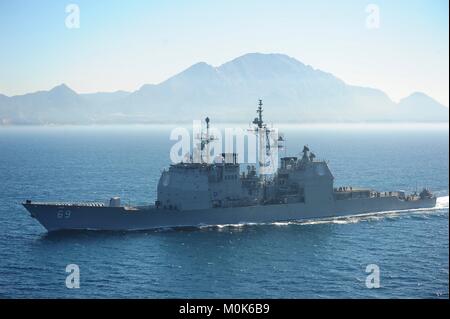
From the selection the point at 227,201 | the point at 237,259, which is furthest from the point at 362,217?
the point at 237,259

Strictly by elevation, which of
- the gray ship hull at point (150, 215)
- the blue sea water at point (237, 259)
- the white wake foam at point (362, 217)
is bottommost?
the blue sea water at point (237, 259)

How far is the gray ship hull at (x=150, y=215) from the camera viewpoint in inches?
1580

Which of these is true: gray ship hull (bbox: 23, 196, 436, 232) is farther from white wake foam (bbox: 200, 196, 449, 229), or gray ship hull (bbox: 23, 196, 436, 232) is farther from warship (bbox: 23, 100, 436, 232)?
white wake foam (bbox: 200, 196, 449, 229)

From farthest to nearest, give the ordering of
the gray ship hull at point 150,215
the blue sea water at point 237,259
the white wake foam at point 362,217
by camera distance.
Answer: the white wake foam at point 362,217 → the gray ship hull at point 150,215 → the blue sea water at point 237,259

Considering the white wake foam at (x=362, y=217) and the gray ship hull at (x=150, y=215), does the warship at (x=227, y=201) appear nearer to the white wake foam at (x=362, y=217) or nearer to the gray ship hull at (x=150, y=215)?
the gray ship hull at (x=150, y=215)

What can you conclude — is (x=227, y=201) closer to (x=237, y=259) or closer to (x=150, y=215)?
(x=150, y=215)

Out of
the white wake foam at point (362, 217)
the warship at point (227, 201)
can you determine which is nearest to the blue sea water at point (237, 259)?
the white wake foam at point (362, 217)

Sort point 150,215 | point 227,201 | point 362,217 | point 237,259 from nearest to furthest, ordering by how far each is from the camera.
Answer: point 237,259 < point 150,215 < point 227,201 < point 362,217

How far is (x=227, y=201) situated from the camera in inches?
1713

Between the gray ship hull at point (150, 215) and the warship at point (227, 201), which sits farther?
the warship at point (227, 201)

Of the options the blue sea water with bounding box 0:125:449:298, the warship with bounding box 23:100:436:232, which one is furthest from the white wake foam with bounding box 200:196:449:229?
the warship with bounding box 23:100:436:232

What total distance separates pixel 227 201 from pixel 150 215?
246 inches
